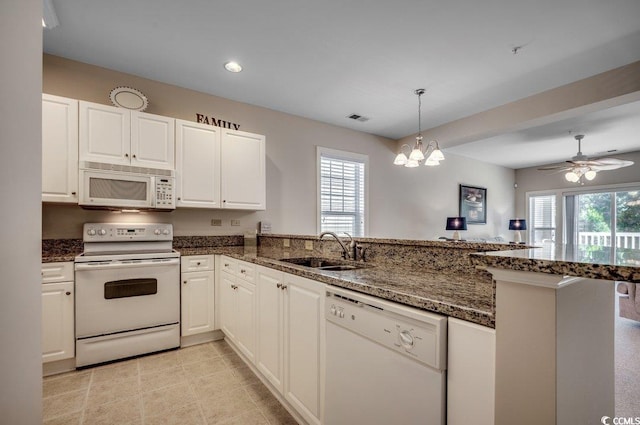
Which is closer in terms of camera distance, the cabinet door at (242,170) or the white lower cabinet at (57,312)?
the white lower cabinet at (57,312)

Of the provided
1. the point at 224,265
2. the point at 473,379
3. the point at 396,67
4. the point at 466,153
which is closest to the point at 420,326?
the point at 473,379

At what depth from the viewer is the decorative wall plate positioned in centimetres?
286

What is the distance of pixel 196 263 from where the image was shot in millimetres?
2826

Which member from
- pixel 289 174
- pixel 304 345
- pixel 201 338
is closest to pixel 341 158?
pixel 289 174

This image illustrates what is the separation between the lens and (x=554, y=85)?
10.6ft

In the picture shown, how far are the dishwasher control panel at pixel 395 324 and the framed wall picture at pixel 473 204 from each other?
19.4 feet

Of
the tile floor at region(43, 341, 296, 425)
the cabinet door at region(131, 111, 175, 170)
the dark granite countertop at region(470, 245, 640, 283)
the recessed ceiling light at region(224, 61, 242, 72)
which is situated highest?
the recessed ceiling light at region(224, 61, 242, 72)

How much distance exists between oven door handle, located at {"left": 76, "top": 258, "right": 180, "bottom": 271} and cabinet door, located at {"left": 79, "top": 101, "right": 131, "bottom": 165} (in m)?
0.91

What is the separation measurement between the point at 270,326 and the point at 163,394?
90 cm

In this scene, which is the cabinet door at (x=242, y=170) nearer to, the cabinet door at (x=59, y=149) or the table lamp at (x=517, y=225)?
the cabinet door at (x=59, y=149)

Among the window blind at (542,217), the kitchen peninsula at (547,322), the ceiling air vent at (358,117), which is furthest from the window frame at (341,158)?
the window blind at (542,217)

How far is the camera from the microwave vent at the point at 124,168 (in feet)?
8.20

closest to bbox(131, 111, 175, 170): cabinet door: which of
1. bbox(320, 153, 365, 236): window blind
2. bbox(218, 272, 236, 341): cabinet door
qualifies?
bbox(218, 272, 236, 341): cabinet door

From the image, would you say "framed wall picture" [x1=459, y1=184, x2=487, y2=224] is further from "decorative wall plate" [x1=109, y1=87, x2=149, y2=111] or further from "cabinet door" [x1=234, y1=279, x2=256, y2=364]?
"decorative wall plate" [x1=109, y1=87, x2=149, y2=111]
